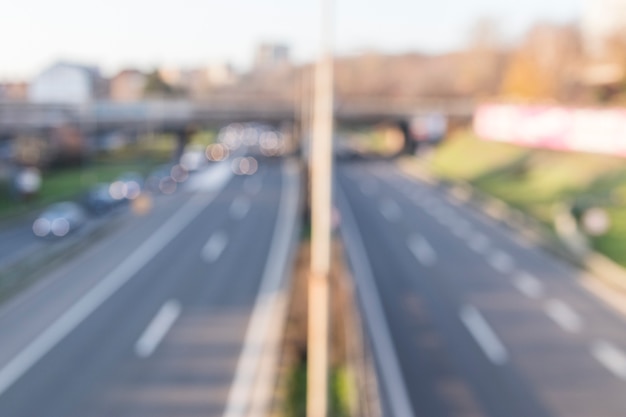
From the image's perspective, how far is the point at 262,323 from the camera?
13.7 metres

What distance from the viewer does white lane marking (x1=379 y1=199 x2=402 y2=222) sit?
28097 mm

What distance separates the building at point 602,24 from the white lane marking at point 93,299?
23312mm

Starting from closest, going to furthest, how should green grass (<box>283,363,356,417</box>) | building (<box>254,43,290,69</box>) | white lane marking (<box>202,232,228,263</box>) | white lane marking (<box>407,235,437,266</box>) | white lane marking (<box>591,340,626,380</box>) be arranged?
building (<box>254,43,290,69</box>) < green grass (<box>283,363,356,417</box>) < white lane marking (<box>591,340,626,380</box>) < white lane marking (<box>202,232,228,263</box>) < white lane marking (<box>407,235,437,266</box>)

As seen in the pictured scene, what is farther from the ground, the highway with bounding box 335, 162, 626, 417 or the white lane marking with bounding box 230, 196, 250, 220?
the highway with bounding box 335, 162, 626, 417

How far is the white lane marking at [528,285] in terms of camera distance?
55.0 ft

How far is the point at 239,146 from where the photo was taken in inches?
2527

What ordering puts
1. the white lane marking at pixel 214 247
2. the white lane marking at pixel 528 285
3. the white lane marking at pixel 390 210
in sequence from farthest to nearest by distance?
the white lane marking at pixel 390 210 → the white lane marking at pixel 214 247 → the white lane marking at pixel 528 285

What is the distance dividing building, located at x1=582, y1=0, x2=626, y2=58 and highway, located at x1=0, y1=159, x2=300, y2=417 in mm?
23421

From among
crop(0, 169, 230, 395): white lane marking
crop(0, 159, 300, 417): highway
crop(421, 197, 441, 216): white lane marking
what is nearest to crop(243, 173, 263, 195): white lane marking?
crop(0, 169, 230, 395): white lane marking

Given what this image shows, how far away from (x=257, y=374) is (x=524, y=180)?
25.9 meters

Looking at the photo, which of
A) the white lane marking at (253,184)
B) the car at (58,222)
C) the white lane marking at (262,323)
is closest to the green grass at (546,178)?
the white lane marking at (262,323)

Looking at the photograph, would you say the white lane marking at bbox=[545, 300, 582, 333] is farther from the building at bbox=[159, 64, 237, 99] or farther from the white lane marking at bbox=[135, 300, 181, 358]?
the building at bbox=[159, 64, 237, 99]

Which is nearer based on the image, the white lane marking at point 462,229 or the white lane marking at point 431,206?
the white lane marking at point 462,229

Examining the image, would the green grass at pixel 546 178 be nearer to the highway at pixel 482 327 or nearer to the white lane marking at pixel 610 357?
the highway at pixel 482 327
